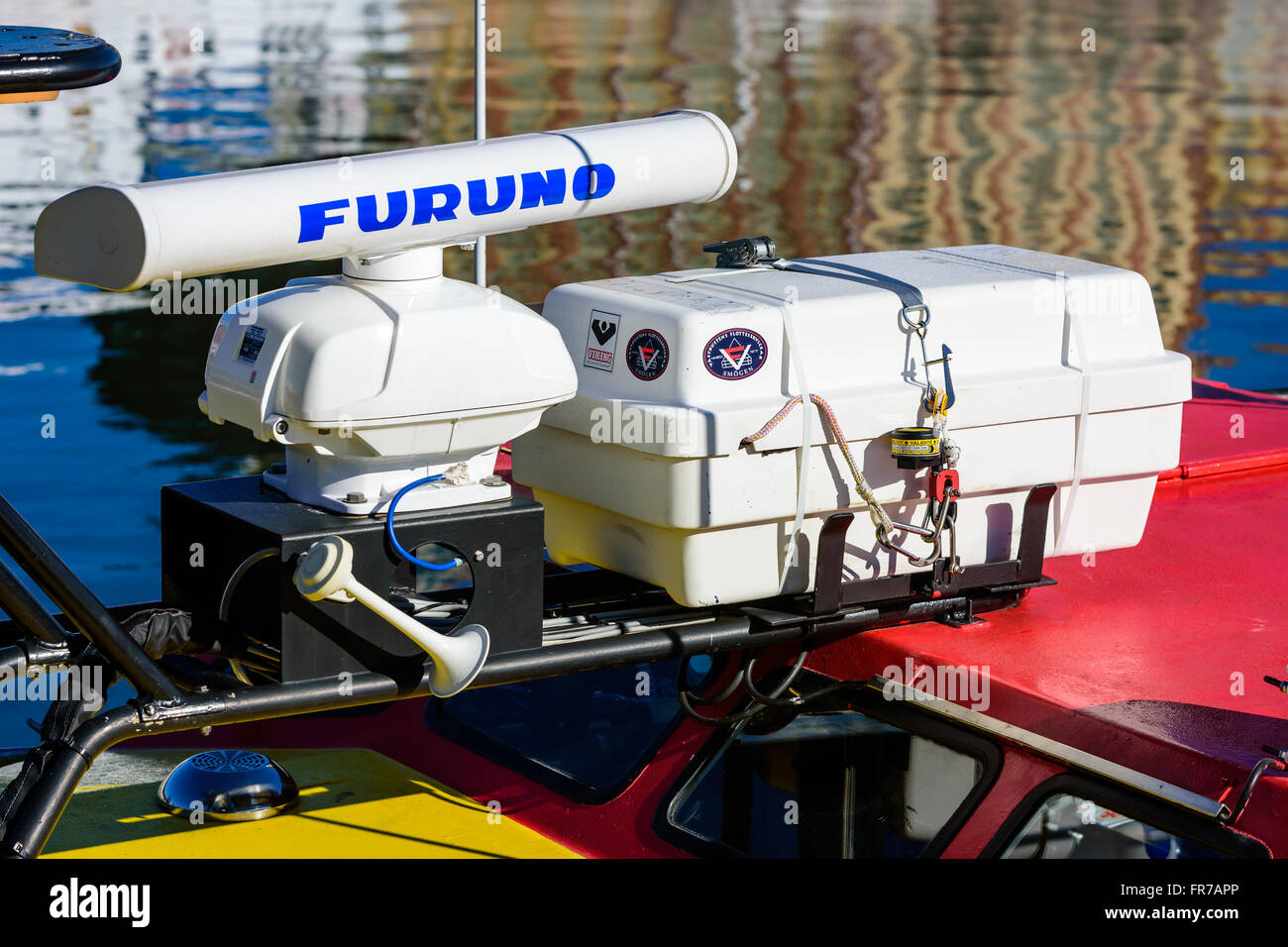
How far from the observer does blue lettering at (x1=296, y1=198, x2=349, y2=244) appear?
2598 millimetres

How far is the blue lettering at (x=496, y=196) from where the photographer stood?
2764 mm

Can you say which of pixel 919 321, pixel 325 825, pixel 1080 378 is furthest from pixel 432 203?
pixel 325 825

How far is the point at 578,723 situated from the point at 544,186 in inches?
49.6

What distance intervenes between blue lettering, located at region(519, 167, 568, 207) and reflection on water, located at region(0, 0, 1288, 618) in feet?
18.8

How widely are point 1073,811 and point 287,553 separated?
135 centimetres

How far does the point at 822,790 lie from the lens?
3.31 metres

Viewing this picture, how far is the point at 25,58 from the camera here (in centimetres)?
222

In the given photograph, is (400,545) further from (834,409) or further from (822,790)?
(822,790)

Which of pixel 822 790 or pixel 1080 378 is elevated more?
pixel 1080 378

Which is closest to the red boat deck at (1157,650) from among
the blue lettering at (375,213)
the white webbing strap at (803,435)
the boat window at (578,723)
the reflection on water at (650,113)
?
the white webbing strap at (803,435)

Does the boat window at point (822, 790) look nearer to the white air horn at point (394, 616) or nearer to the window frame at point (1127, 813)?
the window frame at point (1127, 813)

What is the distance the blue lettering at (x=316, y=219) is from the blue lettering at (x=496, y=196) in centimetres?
22

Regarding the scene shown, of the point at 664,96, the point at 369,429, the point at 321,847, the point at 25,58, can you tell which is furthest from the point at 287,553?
the point at 664,96

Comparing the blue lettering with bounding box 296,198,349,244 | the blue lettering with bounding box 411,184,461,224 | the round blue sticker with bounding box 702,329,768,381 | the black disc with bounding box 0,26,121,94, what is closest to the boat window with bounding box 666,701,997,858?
the round blue sticker with bounding box 702,329,768,381
